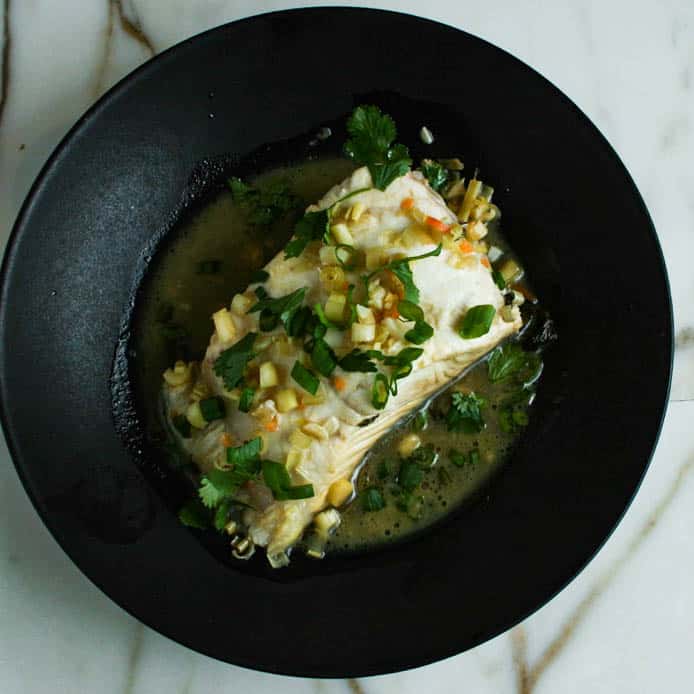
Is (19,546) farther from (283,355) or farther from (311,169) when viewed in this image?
(311,169)

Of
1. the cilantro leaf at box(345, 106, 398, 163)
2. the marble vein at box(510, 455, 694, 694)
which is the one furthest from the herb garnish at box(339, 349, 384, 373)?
the marble vein at box(510, 455, 694, 694)

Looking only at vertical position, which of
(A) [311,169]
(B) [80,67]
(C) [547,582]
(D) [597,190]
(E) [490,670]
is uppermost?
(B) [80,67]

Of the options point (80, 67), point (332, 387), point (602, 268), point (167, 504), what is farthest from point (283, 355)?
point (80, 67)

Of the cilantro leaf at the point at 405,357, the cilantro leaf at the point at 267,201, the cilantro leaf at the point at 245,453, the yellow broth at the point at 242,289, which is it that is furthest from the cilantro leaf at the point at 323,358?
the cilantro leaf at the point at 267,201

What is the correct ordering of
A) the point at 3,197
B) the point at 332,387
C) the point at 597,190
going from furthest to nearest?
the point at 3,197
the point at 597,190
the point at 332,387

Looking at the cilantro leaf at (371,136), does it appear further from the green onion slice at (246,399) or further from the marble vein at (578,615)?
the marble vein at (578,615)

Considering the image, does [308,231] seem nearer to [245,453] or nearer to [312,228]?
[312,228]

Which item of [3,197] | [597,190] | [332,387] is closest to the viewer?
[332,387]
